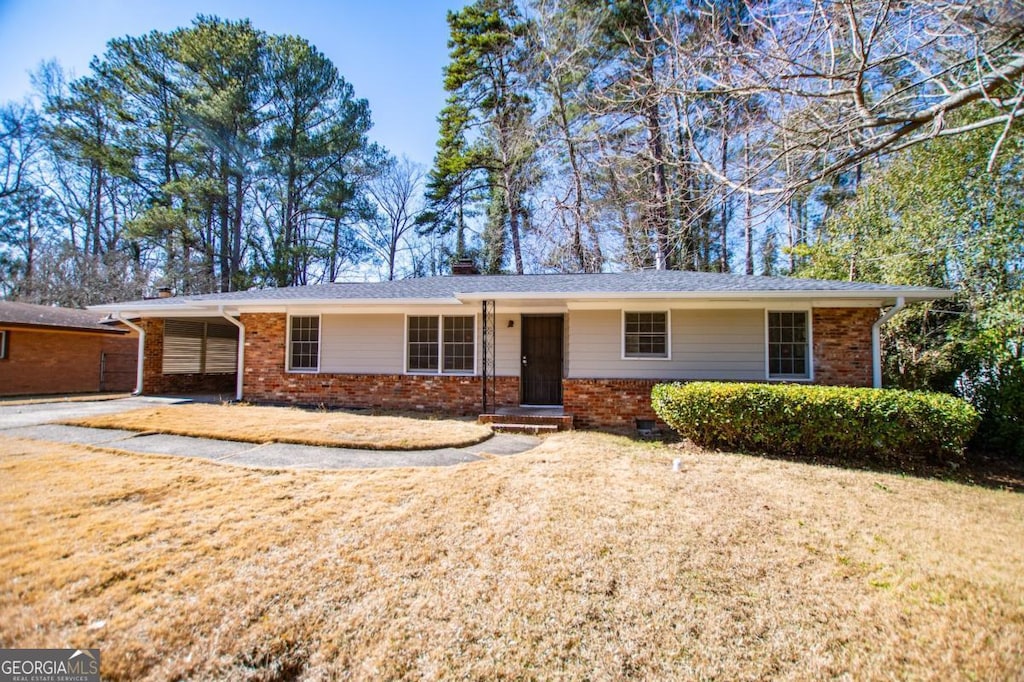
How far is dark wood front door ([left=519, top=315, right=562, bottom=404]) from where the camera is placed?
9.65 m

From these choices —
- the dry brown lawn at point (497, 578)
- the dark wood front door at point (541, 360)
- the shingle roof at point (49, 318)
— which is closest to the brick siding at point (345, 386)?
the dark wood front door at point (541, 360)

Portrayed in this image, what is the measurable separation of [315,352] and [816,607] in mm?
10399

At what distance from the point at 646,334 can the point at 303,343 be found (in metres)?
8.06

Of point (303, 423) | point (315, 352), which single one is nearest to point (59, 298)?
point (315, 352)

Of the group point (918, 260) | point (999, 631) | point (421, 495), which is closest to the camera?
point (999, 631)

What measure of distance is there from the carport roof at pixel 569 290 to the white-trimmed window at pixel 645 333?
614mm

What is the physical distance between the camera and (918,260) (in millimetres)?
9281

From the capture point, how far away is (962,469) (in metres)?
6.05

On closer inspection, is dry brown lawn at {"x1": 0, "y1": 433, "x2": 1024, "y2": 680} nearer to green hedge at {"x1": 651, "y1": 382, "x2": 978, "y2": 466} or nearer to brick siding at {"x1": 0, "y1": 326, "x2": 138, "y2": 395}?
→ green hedge at {"x1": 651, "y1": 382, "x2": 978, "y2": 466}

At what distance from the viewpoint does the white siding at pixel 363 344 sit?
400 inches

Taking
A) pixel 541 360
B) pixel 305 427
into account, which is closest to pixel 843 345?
pixel 541 360

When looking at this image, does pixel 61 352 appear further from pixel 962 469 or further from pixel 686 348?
pixel 962 469

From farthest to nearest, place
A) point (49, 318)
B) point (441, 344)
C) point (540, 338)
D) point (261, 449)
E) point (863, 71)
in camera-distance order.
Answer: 1. point (49, 318)
2. point (441, 344)
3. point (540, 338)
4. point (261, 449)
5. point (863, 71)

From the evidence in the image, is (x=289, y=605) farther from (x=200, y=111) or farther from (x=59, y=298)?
(x=59, y=298)
